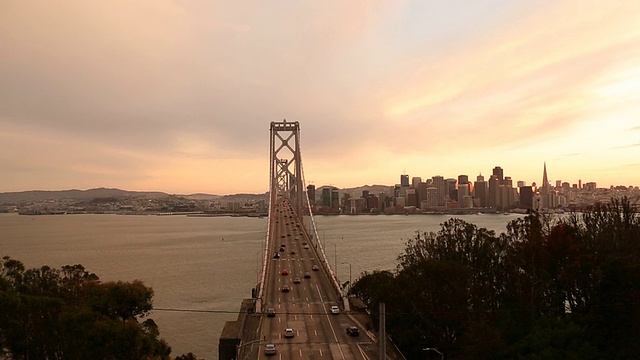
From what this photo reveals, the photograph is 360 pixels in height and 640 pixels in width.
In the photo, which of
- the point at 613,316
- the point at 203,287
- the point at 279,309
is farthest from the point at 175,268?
the point at 613,316

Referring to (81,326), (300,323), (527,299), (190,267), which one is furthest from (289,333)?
(190,267)

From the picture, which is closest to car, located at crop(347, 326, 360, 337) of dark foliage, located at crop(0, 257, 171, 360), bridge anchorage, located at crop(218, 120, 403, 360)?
bridge anchorage, located at crop(218, 120, 403, 360)

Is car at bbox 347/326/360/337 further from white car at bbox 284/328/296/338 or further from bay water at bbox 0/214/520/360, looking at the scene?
bay water at bbox 0/214/520/360

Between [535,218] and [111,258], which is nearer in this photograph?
[535,218]

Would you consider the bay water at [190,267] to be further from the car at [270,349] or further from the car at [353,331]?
the car at [353,331]

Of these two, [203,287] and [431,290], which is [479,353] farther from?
[203,287]

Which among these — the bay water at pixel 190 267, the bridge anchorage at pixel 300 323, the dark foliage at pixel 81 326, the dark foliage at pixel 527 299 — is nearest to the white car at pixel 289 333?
the bridge anchorage at pixel 300 323

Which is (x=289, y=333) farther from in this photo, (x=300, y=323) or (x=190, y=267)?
(x=190, y=267)
